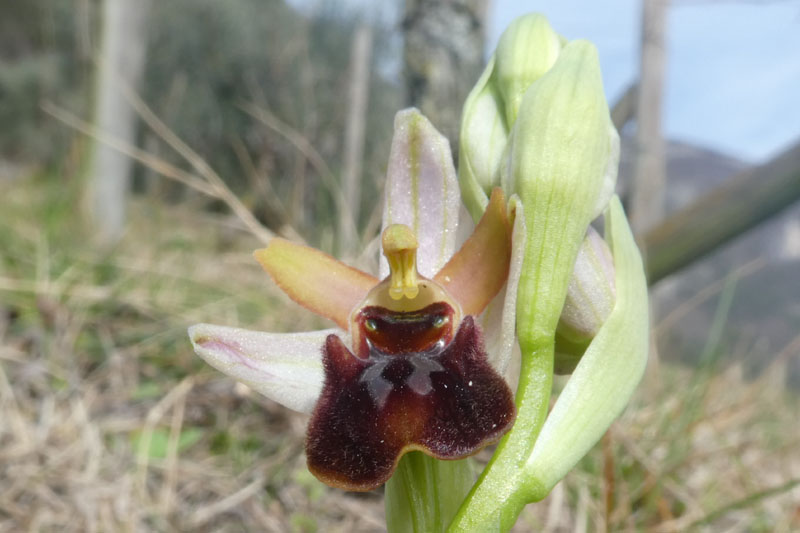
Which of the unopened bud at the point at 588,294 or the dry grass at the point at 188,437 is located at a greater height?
the unopened bud at the point at 588,294

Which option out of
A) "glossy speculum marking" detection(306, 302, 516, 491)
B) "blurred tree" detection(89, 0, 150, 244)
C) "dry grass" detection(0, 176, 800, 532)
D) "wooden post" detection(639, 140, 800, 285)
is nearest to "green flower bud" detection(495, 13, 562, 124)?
"glossy speculum marking" detection(306, 302, 516, 491)

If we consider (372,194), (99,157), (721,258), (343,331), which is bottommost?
(721,258)

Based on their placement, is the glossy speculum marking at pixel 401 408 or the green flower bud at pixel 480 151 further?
the green flower bud at pixel 480 151

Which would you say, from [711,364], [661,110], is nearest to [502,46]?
[711,364]

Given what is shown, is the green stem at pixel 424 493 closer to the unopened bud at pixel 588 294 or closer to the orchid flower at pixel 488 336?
the orchid flower at pixel 488 336

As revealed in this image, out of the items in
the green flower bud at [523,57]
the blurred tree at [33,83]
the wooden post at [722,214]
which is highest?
the green flower bud at [523,57]

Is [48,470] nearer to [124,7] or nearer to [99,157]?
[99,157]

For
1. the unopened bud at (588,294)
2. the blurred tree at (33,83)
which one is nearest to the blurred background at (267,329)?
the unopened bud at (588,294)

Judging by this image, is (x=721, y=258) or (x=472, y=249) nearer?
(x=472, y=249)
